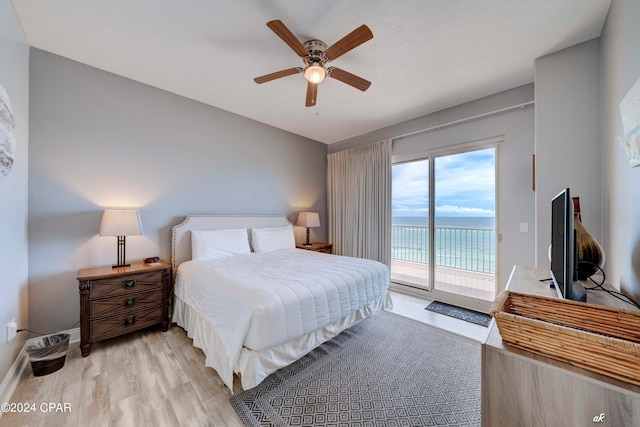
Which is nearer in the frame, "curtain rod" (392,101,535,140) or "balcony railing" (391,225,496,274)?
"curtain rod" (392,101,535,140)

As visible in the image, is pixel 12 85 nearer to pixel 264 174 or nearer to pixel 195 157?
pixel 195 157

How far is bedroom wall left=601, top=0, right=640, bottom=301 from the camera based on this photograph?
129 cm

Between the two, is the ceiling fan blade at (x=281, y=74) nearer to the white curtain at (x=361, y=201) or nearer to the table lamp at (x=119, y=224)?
the table lamp at (x=119, y=224)

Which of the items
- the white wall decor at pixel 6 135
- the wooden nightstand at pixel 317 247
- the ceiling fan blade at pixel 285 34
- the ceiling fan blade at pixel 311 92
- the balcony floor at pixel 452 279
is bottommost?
the balcony floor at pixel 452 279

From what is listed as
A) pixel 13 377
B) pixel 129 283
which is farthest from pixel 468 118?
pixel 13 377

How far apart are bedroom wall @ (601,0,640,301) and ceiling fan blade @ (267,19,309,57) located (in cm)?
192

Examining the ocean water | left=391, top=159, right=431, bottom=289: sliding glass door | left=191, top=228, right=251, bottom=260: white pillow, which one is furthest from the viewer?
left=391, top=159, right=431, bottom=289: sliding glass door

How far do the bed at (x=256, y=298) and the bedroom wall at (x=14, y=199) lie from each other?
3.65 ft

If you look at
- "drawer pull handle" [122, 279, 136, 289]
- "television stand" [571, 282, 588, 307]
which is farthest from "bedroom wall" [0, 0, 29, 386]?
"television stand" [571, 282, 588, 307]

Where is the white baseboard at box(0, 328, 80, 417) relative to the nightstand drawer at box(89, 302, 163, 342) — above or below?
below

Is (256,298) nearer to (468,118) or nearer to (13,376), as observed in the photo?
(13,376)

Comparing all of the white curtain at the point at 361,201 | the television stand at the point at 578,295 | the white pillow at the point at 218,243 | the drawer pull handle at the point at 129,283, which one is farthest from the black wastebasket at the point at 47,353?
the white curtain at the point at 361,201

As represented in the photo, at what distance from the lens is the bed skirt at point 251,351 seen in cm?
153

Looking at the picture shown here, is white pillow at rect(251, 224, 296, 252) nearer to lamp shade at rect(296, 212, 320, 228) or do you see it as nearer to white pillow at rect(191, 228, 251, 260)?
white pillow at rect(191, 228, 251, 260)
